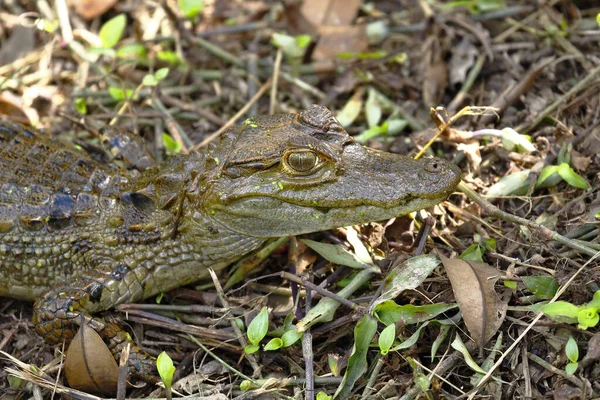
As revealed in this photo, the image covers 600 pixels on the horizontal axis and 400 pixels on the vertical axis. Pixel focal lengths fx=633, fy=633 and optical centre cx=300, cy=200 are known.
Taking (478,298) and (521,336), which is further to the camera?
(478,298)

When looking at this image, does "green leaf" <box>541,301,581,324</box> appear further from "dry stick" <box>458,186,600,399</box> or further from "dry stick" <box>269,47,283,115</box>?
"dry stick" <box>269,47,283,115</box>

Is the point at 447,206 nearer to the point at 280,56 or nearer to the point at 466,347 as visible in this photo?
the point at 466,347

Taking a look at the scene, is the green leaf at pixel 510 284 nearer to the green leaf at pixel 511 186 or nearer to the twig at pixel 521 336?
the twig at pixel 521 336

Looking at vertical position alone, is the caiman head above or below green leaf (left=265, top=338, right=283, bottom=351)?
above

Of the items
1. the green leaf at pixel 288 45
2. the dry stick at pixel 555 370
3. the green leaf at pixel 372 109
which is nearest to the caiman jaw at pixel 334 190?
the dry stick at pixel 555 370

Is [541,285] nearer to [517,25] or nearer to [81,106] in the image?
[517,25]

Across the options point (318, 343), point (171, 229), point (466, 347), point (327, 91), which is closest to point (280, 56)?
point (327, 91)

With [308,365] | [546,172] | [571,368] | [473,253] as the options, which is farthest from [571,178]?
[308,365]

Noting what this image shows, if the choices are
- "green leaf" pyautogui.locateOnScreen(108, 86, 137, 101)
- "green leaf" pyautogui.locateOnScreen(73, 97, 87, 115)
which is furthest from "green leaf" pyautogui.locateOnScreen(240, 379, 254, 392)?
"green leaf" pyautogui.locateOnScreen(73, 97, 87, 115)
